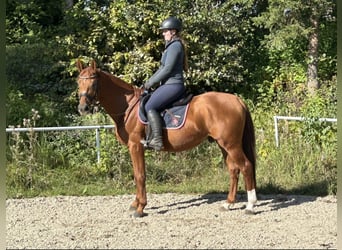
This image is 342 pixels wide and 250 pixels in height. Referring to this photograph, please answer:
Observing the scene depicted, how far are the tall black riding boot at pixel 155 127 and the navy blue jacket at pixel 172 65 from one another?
0.37m

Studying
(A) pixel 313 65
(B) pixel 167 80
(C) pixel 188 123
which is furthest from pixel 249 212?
(A) pixel 313 65

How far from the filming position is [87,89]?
5.93 m

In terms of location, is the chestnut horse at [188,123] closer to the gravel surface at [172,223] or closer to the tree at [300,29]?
the gravel surface at [172,223]

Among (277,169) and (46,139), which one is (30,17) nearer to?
(46,139)

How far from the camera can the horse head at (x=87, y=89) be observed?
19.3 ft

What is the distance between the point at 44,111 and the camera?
10734 mm

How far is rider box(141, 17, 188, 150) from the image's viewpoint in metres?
5.95

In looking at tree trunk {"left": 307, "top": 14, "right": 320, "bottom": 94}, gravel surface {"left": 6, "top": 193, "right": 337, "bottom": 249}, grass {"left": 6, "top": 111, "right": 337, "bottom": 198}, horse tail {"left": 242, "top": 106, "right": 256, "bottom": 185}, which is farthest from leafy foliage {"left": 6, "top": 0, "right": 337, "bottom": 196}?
horse tail {"left": 242, "top": 106, "right": 256, "bottom": 185}

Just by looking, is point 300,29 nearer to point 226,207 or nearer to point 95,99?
point 226,207

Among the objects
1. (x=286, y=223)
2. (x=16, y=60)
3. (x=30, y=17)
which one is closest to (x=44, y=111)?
(x=16, y=60)

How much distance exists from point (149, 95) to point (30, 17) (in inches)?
353

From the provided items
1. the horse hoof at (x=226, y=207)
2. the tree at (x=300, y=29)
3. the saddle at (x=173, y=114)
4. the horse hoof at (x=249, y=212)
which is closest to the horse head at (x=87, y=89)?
the saddle at (x=173, y=114)

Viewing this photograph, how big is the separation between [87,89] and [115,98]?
0.52 m

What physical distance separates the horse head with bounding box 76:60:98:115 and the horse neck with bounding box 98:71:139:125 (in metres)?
0.26
